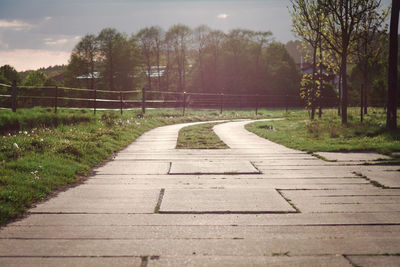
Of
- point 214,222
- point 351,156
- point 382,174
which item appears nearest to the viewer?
point 214,222

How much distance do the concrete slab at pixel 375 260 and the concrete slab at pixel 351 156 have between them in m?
4.22

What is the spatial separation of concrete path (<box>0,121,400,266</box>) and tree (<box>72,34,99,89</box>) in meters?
52.2

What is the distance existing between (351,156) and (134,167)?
13.3 ft

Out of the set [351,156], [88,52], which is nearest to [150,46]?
[88,52]

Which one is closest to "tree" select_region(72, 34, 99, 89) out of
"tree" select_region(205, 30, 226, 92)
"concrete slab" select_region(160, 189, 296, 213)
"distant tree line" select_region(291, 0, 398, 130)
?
"tree" select_region(205, 30, 226, 92)

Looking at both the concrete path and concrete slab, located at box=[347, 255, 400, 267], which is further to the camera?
the concrete path

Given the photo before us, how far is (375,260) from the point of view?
219cm

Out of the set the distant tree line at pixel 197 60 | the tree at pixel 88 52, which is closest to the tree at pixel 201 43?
the distant tree line at pixel 197 60

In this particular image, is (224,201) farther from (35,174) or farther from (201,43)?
(201,43)

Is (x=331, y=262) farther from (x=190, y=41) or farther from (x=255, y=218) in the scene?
(x=190, y=41)

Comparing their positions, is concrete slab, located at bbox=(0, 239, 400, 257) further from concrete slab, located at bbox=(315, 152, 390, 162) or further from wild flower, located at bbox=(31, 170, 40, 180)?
concrete slab, located at bbox=(315, 152, 390, 162)

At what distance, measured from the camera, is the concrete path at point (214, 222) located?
2.26 metres

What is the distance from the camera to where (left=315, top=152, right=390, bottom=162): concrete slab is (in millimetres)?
6332

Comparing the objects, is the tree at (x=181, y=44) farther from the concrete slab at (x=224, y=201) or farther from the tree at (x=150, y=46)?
the concrete slab at (x=224, y=201)
